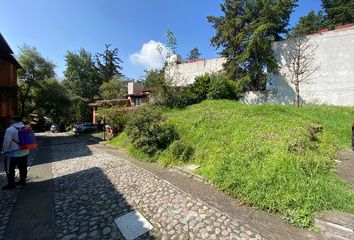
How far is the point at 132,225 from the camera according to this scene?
3439 millimetres

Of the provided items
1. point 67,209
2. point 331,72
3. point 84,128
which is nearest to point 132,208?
point 67,209

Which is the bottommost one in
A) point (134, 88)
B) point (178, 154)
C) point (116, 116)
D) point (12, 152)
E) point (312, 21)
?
point (178, 154)

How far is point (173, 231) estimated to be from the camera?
328 cm

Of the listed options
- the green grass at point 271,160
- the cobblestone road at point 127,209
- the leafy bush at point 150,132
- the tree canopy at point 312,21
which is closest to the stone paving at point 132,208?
the cobblestone road at point 127,209

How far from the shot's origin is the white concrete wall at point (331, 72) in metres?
13.8

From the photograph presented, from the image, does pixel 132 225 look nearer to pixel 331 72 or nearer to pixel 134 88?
pixel 331 72

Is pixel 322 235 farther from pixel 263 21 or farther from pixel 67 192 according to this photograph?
pixel 263 21

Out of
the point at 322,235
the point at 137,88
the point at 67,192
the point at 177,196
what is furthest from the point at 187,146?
the point at 137,88

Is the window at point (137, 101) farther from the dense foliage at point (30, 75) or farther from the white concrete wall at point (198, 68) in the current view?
the dense foliage at point (30, 75)

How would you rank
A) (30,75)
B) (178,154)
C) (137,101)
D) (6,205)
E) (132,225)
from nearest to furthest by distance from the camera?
(132,225)
(6,205)
(178,154)
(30,75)
(137,101)

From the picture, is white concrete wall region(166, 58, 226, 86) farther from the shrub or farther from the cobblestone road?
the cobblestone road

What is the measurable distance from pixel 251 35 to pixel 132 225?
1848cm

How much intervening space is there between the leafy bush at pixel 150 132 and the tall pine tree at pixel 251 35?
11453 mm

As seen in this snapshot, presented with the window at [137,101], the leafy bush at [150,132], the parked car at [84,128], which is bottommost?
the parked car at [84,128]
